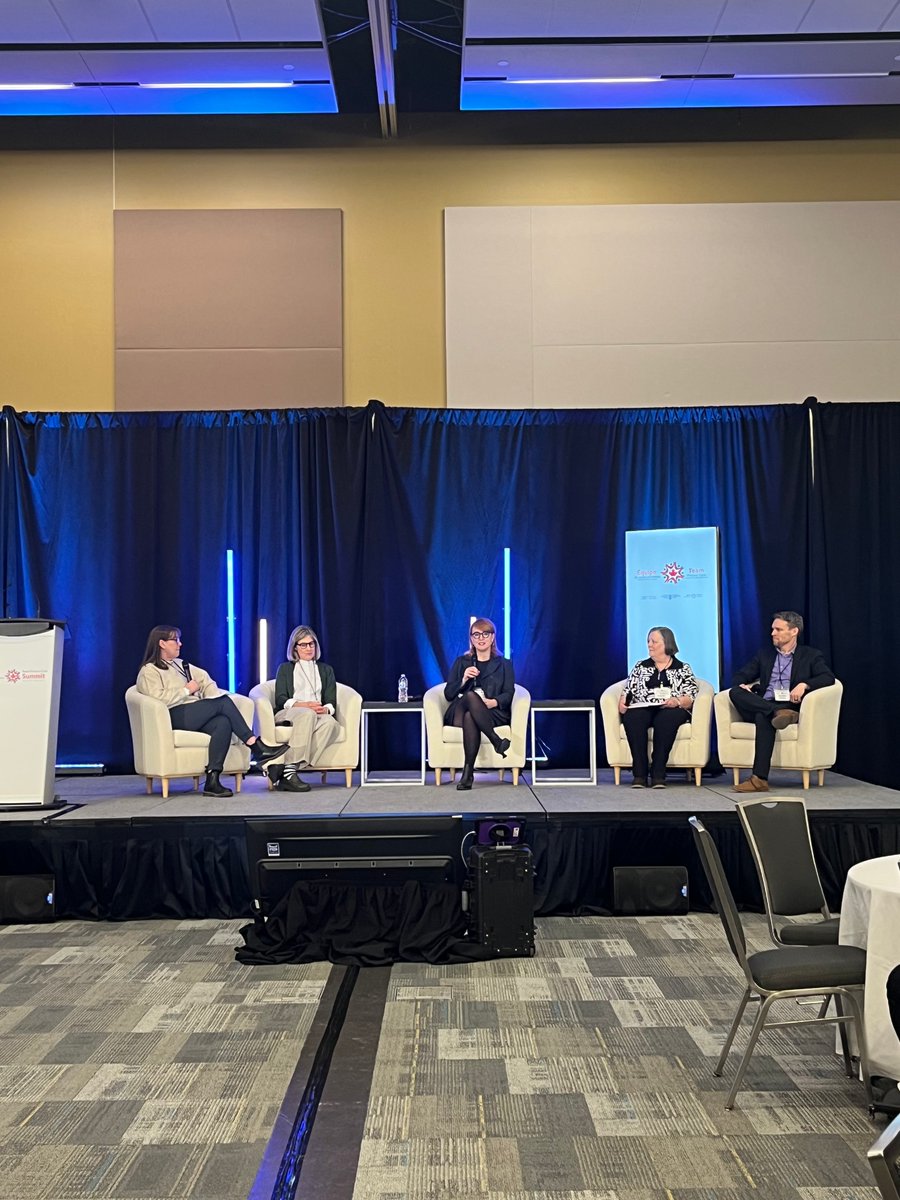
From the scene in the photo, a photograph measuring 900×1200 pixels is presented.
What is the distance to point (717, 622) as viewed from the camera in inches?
306

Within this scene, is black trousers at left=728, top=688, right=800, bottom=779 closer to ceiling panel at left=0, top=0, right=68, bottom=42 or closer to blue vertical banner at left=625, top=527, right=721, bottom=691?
blue vertical banner at left=625, top=527, right=721, bottom=691

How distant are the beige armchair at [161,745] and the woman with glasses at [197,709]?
62mm

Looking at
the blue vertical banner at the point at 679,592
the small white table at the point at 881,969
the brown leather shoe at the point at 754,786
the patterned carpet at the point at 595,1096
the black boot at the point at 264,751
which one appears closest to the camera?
the patterned carpet at the point at 595,1096

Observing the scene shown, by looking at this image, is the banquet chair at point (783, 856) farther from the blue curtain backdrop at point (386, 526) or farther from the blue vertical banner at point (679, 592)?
the blue curtain backdrop at point (386, 526)

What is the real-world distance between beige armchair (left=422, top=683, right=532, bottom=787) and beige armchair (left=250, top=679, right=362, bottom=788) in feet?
1.50

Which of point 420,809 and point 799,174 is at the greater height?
point 799,174

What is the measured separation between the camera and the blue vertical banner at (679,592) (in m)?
7.81

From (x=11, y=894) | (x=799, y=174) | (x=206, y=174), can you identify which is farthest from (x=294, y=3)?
(x=11, y=894)

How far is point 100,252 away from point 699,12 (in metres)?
4.42

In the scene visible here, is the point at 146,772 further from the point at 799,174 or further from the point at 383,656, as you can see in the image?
the point at 799,174

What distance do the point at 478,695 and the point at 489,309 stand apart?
3106 millimetres

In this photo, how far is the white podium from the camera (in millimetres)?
5984

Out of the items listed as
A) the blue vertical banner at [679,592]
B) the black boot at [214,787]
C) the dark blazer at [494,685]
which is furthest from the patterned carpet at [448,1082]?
the blue vertical banner at [679,592]

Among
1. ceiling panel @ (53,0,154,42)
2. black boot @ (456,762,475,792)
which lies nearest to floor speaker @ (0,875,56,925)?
black boot @ (456,762,475,792)
